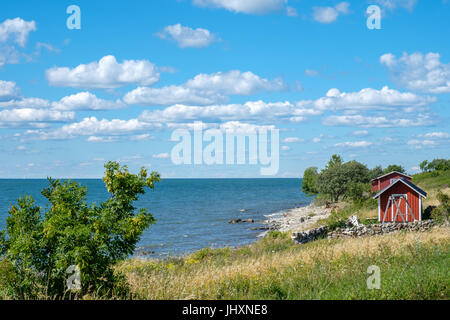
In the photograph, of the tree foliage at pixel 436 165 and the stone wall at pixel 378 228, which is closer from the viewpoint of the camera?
the stone wall at pixel 378 228

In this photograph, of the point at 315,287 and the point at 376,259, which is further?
the point at 376,259

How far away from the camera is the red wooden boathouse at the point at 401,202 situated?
37094mm

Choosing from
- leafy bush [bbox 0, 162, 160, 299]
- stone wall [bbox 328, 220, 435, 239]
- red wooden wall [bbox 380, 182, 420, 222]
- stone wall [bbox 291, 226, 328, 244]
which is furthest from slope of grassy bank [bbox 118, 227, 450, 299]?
red wooden wall [bbox 380, 182, 420, 222]

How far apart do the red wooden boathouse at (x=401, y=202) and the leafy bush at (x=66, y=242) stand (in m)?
32.4

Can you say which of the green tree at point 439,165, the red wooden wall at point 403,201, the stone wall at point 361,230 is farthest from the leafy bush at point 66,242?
the green tree at point 439,165

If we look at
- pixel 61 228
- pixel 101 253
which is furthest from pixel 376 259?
pixel 61 228

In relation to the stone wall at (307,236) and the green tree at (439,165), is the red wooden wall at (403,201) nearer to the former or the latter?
the stone wall at (307,236)

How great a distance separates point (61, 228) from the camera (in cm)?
856

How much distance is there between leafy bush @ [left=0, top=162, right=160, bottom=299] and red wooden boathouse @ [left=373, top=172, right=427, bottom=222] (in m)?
32.4

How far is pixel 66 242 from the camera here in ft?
26.9
